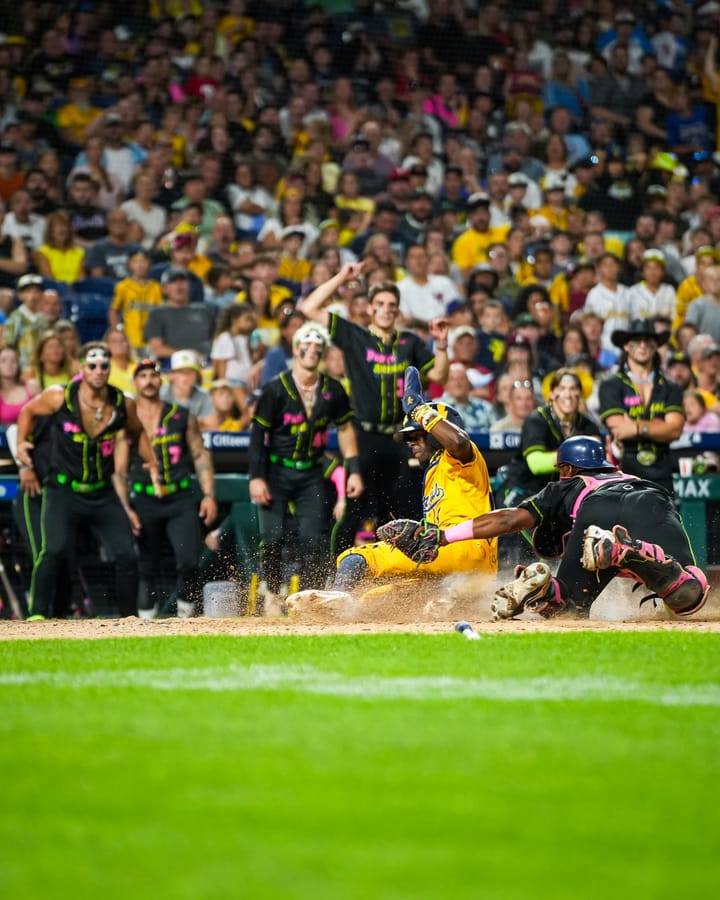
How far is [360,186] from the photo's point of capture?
16.9 m

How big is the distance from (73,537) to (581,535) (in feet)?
12.0

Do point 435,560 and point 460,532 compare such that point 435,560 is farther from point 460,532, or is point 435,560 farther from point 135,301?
point 135,301

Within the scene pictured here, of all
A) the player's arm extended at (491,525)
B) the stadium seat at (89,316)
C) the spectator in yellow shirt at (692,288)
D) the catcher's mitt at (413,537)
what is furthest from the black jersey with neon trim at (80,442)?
the spectator in yellow shirt at (692,288)

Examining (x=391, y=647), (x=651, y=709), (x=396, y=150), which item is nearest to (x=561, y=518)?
(x=391, y=647)

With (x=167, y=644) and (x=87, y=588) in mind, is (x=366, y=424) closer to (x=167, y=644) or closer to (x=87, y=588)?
(x=87, y=588)

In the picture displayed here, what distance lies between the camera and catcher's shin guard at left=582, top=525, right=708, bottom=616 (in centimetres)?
761

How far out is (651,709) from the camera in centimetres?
508

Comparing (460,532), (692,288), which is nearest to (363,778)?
(460,532)

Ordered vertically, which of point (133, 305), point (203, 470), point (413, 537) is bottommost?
point (413, 537)

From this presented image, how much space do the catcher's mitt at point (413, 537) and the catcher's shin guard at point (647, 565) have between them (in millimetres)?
832

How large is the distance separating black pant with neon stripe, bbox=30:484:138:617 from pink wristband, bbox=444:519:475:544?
2.76 metres

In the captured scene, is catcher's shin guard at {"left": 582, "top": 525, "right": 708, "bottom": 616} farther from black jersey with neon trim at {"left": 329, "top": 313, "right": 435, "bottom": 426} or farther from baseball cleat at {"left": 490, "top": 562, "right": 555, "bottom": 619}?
black jersey with neon trim at {"left": 329, "top": 313, "right": 435, "bottom": 426}

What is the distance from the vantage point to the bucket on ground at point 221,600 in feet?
34.4

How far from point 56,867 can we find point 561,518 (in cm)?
551
